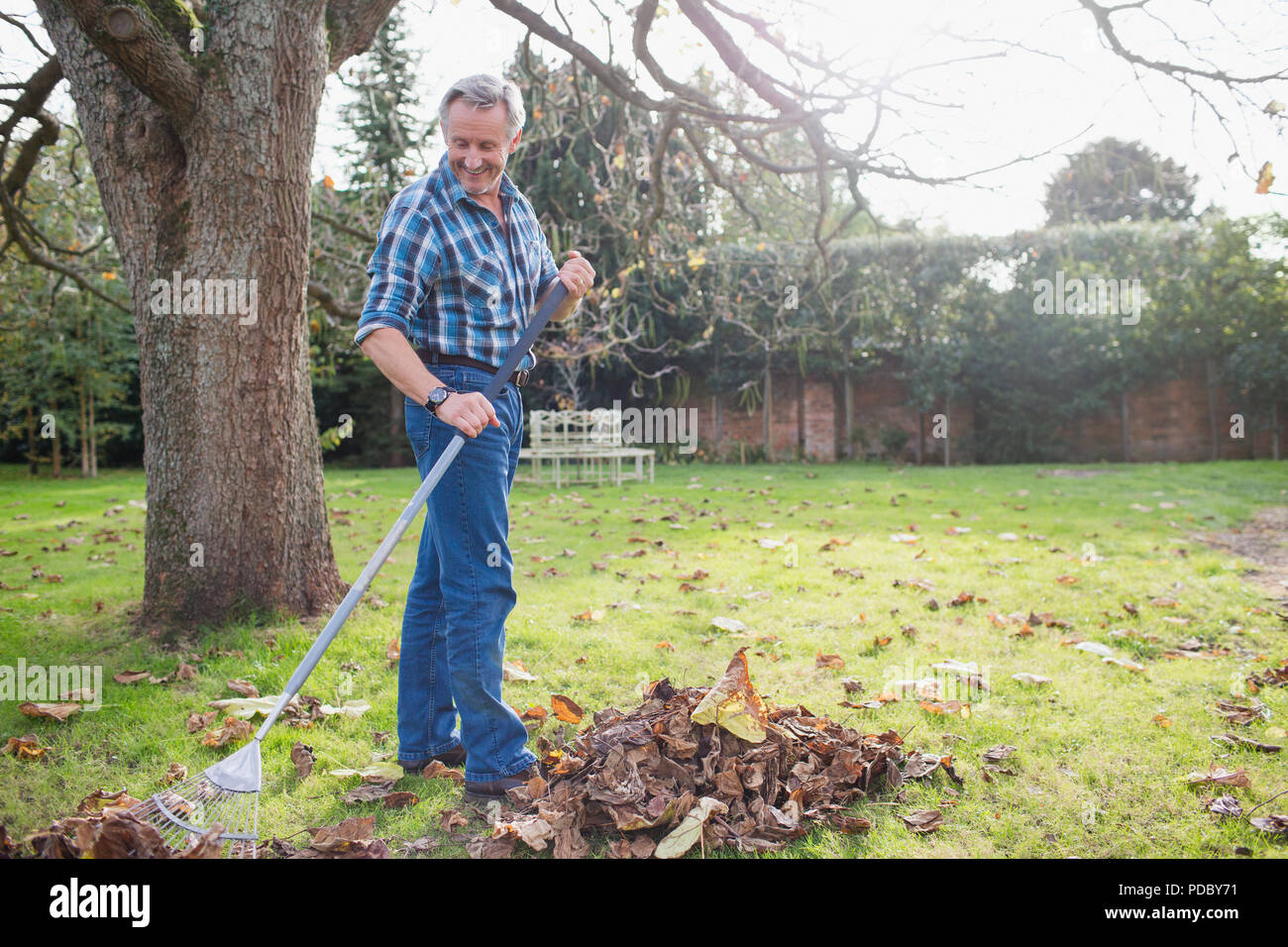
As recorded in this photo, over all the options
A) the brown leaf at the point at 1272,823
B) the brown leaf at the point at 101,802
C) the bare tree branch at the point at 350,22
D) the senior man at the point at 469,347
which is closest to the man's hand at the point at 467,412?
the senior man at the point at 469,347

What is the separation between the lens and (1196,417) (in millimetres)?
14422

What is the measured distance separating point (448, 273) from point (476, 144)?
1.32 feet

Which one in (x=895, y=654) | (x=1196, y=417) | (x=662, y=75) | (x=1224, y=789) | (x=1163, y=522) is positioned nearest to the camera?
(x=1224, y=789)

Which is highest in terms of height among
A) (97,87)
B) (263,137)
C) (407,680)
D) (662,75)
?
(662,75)

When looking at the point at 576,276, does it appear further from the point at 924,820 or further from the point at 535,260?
the point at 924,820

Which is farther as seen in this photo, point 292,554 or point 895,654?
point 292,554

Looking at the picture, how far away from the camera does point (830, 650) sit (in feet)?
13.6

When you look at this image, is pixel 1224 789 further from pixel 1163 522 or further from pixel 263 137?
pixel 1163 522

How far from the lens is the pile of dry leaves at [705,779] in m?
2.39

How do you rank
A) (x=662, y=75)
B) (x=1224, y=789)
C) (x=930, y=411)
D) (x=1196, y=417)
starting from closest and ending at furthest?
1. (x=1224, y=789)
2. (x=662, y=75)
3. (x=1196, y=417)
4. (x=930, y=411)

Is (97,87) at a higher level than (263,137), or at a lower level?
higher

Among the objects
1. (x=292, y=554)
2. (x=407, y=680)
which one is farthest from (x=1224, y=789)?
(x=292, y=554)

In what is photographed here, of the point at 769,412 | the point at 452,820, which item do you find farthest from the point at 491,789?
the point at 769,412

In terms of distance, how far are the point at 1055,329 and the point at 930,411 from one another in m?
2.45
